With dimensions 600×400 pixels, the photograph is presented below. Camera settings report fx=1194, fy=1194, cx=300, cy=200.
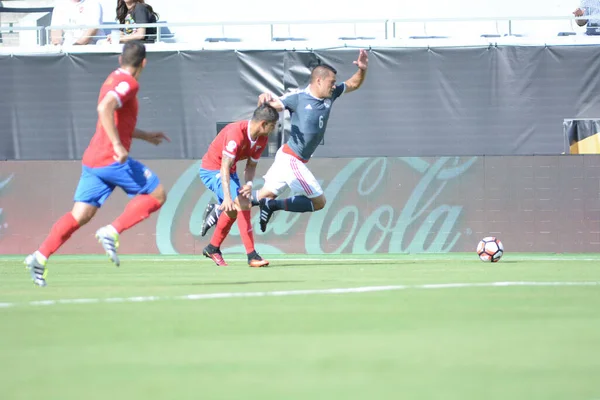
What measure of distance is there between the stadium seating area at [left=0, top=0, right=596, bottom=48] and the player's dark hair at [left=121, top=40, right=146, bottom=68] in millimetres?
11126

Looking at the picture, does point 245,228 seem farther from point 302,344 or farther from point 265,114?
point 302,344

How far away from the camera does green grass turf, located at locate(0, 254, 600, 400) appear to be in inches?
184

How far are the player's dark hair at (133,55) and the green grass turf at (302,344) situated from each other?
1.87 metres

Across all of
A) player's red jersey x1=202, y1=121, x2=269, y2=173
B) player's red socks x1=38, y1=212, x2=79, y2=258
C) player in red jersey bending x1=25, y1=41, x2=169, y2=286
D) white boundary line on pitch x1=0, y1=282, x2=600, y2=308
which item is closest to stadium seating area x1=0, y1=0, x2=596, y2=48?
player's red jersey x1=202, y1=121, x2=269, y2=173

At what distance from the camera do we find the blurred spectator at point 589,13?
2123cm

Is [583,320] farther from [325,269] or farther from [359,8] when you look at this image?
[359,8]

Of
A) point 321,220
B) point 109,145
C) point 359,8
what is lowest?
point 321,220

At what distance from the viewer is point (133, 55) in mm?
9852

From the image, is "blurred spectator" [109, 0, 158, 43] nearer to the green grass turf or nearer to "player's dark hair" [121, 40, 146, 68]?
"player's dark hair" [121, 40, 146, 68]

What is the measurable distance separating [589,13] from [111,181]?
13946mm

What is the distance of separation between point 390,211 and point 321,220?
1.09 m

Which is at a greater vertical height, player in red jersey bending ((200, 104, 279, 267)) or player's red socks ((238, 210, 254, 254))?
player in red jersey bending ((200, 104, 279, 267))

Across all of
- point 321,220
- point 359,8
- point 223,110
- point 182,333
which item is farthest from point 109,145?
point 359,8

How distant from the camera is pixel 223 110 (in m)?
21.0
